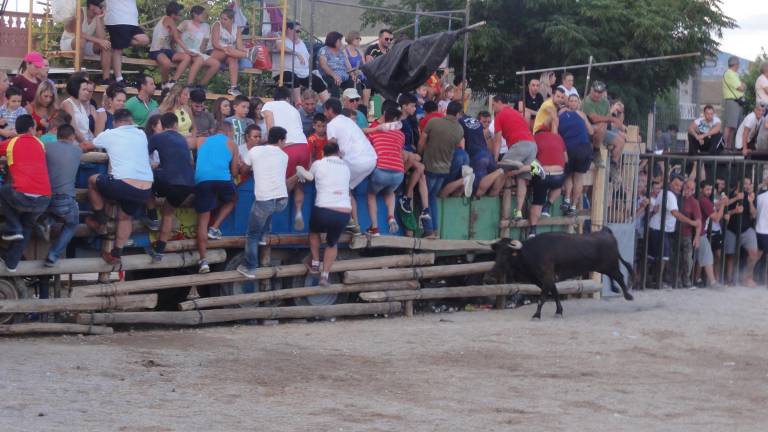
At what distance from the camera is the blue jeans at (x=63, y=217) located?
13.0 meters

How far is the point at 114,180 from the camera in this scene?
43.8 feet

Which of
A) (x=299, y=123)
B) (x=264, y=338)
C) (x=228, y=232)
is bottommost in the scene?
(x=264, y=338)

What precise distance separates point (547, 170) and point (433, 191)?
2.21 meters

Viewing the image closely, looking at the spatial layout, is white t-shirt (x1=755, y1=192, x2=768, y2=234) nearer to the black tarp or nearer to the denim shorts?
the black tarp

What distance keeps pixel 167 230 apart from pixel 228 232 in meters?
1.06

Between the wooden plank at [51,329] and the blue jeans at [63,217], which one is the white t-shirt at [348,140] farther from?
the wooden plank at [51,329]

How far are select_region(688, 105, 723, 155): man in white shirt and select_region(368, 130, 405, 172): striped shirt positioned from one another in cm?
886

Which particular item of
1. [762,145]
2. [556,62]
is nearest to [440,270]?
[762,145]

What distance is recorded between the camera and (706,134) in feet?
75.9

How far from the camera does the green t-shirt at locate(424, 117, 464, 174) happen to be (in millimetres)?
16625

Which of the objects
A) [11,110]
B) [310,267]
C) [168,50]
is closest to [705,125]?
[310,267]

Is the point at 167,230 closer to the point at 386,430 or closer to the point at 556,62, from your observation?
the point at 386,430

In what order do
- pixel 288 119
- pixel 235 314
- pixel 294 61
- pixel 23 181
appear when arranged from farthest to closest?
pixel 294 61
pixel 288 119
pixel 235 314
pixel 23 181

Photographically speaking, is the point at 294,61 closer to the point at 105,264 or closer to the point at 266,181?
the point at 266,181
